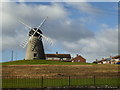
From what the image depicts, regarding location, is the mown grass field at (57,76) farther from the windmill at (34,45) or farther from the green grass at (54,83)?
the windmill at (34,45)

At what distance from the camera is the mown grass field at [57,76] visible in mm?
18703

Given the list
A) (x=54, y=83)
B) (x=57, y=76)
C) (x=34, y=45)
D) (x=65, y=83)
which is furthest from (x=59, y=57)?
(x=65, y=83)

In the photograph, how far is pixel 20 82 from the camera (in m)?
18.2

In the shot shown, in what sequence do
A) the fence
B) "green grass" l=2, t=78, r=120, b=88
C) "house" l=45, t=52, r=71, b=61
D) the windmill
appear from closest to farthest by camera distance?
1. the fence
2. "green grass" l=2, t=78, r=120, b=88
3. the windmill
4. "house" l=45, t=52, r=71, b=61

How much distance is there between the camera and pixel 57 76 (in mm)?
29203

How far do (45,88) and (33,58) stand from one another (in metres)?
48.1

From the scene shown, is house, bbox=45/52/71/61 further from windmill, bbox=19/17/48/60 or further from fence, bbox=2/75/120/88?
fence, bbox=2/75/120/88

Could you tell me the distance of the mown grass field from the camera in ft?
61.4

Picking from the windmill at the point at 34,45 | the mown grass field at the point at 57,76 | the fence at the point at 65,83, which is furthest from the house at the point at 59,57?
the fence at the point at 65,83

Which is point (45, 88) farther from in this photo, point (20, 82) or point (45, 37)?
point (45, 37)

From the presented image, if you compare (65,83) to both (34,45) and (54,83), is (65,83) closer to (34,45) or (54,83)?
(54,83)

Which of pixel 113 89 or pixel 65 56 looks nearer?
pixel 113 89

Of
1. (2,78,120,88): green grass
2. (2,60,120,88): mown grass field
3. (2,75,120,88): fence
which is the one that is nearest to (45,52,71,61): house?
(2,60,120,88): mown grass field

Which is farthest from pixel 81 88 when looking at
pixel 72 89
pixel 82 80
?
pixel 82 80
